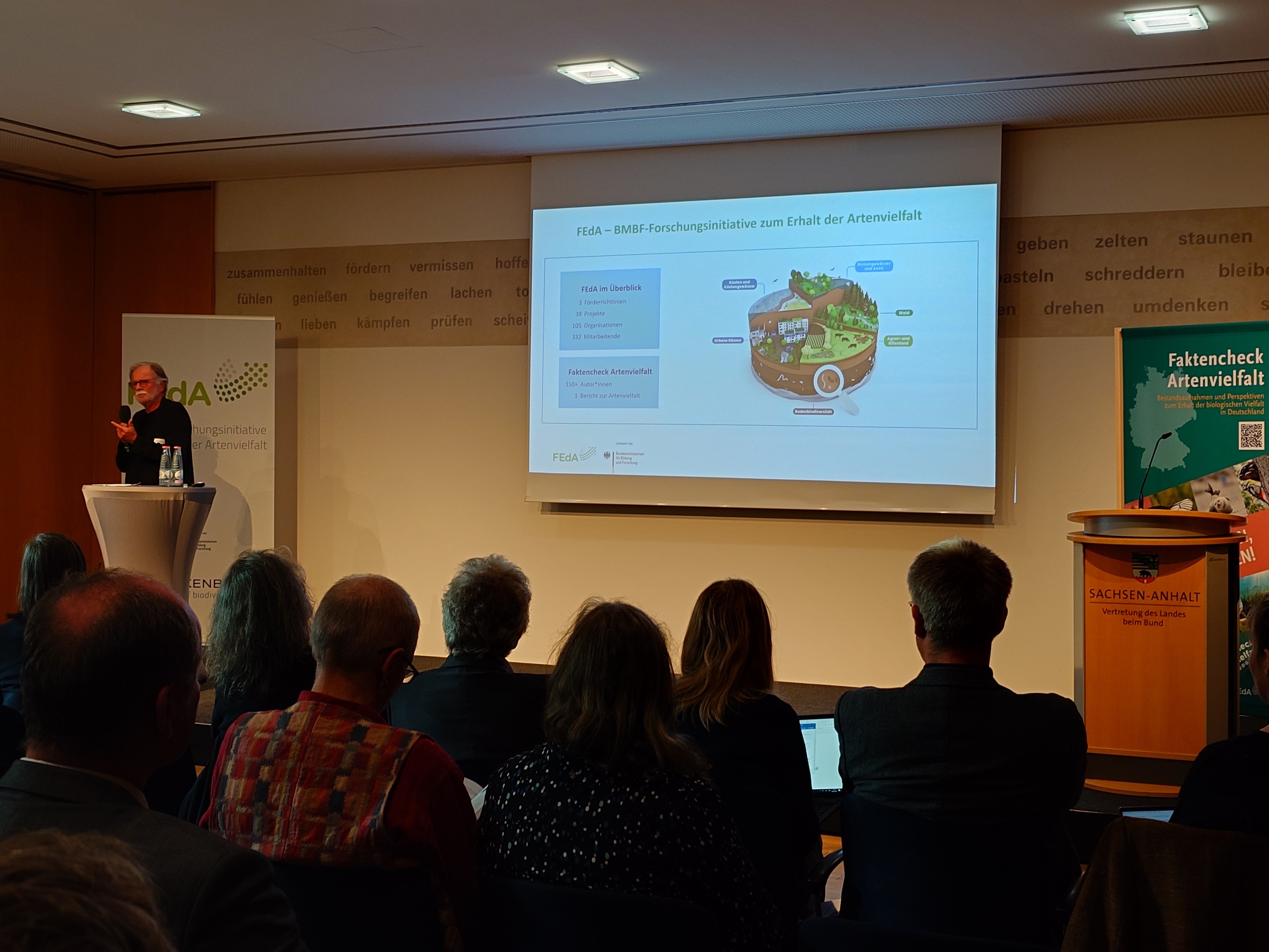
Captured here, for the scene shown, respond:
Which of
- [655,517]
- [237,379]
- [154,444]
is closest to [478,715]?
[655,517]

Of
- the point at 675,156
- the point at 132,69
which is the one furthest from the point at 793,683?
the point at 132,69

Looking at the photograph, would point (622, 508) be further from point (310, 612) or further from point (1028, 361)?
point (310, 612)

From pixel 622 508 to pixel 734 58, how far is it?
260 centimetres

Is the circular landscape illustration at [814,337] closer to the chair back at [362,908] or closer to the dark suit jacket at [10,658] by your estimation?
the dark suit jacket at [10,658]

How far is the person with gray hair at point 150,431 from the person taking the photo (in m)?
6.10

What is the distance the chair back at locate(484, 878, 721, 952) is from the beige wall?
460 centimetres

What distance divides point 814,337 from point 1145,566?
92.8 inches

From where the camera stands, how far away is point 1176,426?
16.3ft

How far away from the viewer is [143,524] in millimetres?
5773

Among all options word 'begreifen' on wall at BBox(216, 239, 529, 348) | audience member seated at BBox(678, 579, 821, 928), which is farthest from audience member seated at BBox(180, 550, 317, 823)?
word 'begreifen' on wall at BBox(216, 239, 529, 348)

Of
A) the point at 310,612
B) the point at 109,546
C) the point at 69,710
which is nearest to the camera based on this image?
the point at 69,710

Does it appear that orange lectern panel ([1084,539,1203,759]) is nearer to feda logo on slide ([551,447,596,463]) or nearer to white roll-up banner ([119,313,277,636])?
feda logo on slide ([551,447,596,463])

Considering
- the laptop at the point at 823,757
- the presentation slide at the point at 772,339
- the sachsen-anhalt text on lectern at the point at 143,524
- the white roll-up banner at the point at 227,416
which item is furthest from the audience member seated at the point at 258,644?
the white roll-up banner at the point at 227,416

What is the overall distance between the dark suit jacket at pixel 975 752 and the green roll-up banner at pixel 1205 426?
3146 mm
